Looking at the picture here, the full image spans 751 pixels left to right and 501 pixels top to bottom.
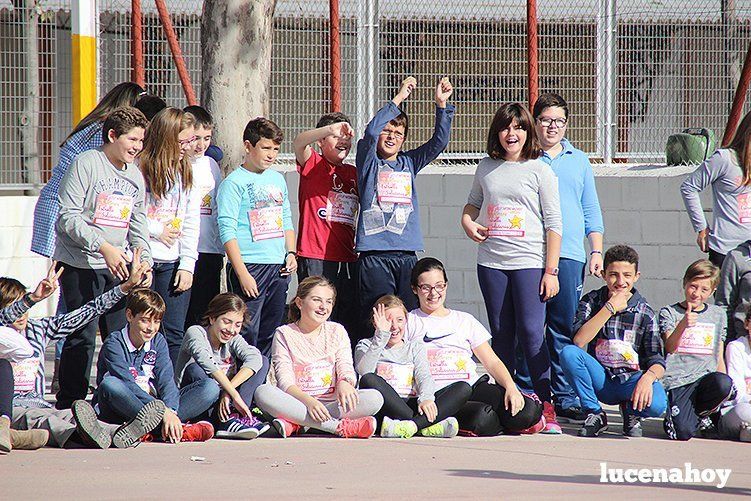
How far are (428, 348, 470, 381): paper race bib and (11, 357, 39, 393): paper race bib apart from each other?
2.10 m

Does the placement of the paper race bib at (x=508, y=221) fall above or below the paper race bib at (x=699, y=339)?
above

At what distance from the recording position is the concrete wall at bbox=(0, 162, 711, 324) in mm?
9852

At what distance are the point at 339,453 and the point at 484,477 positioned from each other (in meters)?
0.89

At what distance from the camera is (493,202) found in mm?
6980

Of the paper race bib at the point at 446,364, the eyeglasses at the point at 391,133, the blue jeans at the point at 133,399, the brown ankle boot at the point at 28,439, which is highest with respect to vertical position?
the eyeglasses at the point at 391,133

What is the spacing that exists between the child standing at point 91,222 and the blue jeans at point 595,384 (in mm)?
2335

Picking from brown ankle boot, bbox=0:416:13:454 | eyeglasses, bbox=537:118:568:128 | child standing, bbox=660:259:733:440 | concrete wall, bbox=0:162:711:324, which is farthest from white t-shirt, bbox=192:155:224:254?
concrete wall, bbox=0:162:711:324

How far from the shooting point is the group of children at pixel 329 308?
21.2 feet

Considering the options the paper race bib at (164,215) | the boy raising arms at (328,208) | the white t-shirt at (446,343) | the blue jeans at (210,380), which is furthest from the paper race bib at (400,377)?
the paper race bib at (164,215)

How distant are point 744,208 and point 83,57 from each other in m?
5.71

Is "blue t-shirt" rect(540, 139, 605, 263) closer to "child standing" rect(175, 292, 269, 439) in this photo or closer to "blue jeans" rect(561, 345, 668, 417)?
"blue jeans" rect(561, 345, 668, 417)

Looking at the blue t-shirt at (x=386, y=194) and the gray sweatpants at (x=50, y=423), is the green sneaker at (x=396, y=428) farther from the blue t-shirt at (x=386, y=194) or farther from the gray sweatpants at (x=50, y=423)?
the gray sweatpants at (x=50, y=423)

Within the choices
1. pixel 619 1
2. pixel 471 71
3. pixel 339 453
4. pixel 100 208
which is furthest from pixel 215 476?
pixel 619 1

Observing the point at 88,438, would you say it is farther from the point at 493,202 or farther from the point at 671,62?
the point at 671,62
